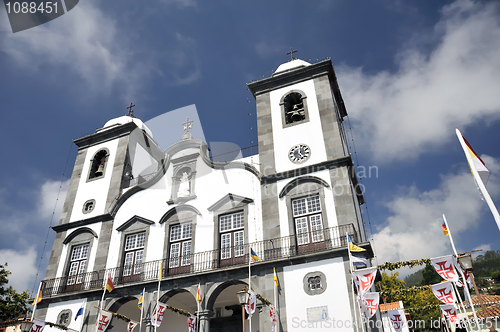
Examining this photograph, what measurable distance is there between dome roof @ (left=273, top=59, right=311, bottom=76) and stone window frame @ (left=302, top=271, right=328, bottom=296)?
10.9 metres

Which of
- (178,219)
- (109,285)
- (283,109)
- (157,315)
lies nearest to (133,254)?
(109,285)

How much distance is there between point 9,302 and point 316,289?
18.7 m

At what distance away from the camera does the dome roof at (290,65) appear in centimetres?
2045

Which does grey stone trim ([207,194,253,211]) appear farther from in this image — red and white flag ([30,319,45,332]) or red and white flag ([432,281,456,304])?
red and white flag ([432,281,456,304])

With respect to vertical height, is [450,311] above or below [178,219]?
below

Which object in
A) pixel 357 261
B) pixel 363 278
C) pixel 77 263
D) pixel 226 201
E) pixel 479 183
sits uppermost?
pixel 226 201

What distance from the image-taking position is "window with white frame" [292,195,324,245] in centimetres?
1520

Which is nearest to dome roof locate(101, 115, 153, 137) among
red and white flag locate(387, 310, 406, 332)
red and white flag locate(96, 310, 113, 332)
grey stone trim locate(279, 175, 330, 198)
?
grey stone trim locate(279, 175, 330, 198)

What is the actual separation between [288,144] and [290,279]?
6373 mm

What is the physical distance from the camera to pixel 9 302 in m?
22.3

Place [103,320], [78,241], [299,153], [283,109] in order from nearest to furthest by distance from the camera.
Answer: [103,320], [299,153], [283,109], [78,241]

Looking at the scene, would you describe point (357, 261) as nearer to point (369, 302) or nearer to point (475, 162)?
point (369, 302)

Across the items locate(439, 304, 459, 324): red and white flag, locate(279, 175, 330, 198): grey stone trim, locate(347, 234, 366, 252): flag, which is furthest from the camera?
locate(279, 175, 330, 198): grey stone trim

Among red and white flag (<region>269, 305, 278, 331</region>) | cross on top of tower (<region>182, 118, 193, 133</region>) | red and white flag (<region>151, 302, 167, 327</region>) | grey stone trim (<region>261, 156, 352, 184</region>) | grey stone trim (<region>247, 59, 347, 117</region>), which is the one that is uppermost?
grey stone trim (<region>247, 59, 347, 117</region>)
